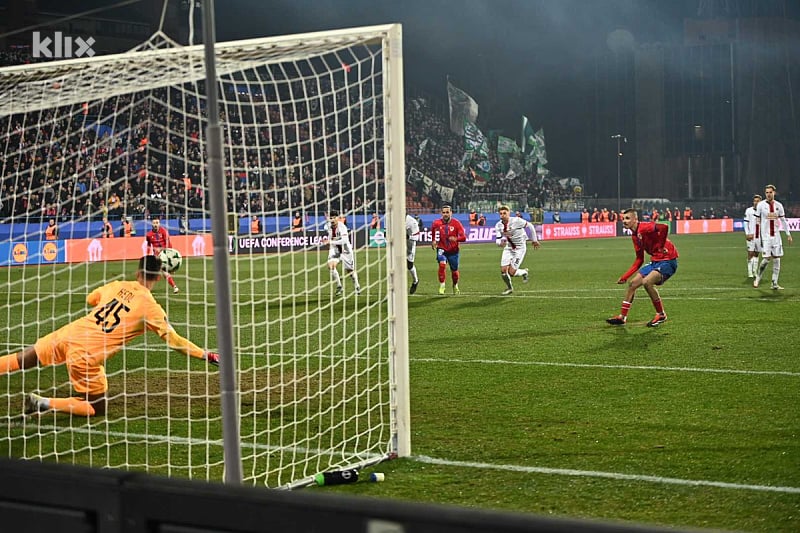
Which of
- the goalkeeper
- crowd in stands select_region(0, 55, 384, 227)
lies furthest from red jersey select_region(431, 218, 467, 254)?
the goalkeeper

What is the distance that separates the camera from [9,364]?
340 inches

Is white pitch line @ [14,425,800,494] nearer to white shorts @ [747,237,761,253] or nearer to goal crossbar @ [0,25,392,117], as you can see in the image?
goal crossbar @ [0,25,392,117]

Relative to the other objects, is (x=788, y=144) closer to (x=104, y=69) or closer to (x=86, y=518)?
(x=104, y=69)

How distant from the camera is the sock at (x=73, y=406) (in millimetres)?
8570

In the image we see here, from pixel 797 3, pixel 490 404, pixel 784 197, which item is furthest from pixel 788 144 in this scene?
pixel 490 404

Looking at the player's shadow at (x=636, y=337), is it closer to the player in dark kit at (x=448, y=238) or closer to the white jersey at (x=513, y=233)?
the white jersey at (x=513, y=233)

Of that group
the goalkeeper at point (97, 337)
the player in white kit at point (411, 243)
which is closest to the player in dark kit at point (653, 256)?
the player in white kit at point (411, 243)

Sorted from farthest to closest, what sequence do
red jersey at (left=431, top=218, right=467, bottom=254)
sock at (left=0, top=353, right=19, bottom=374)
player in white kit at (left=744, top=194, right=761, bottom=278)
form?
player in white kit at (left=744, top=194, right=761, bottom=278)
red jersey at (left=431, top=218, right=467, bottom=254)
sock at (left=0, top=353, right=19, bottom=374)

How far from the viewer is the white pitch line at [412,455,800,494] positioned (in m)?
6.13

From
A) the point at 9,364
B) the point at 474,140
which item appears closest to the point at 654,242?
the point at 9,364

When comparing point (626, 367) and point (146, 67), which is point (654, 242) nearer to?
point (626, 367)

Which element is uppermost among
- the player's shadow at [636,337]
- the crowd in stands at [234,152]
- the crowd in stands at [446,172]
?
the crowd in stands at [446,172]

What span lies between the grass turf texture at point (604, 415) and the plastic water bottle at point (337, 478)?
5 cm

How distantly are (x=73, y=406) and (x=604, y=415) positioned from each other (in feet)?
14.2
